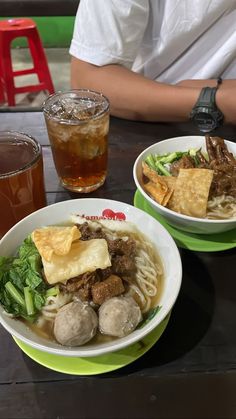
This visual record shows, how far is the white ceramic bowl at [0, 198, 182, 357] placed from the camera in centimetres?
78

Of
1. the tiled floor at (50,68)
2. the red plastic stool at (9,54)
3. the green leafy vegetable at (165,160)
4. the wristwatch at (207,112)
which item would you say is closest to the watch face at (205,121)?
the wristwatch at (207,112)

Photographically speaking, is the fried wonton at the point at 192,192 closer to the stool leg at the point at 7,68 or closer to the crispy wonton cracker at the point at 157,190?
the crispy wonton cracker at the point at 157,190

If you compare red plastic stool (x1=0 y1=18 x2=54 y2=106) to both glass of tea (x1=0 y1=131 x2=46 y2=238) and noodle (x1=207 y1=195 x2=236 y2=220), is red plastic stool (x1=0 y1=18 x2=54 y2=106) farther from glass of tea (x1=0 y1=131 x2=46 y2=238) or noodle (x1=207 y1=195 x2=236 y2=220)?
noodle (x1=207 y1=195 x2=236 y2=220)

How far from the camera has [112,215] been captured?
1118 millimetres

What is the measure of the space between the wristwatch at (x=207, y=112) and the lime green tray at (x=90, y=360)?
1014 mm

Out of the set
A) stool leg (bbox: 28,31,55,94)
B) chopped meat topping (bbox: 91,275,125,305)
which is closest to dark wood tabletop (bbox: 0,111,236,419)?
chopped meat topping (bbox: 91,275,125,305)

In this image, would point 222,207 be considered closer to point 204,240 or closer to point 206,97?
point 204,240

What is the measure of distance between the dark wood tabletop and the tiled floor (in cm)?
343

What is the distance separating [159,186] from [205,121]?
563 millimetres

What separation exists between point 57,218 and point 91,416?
512 millimetres

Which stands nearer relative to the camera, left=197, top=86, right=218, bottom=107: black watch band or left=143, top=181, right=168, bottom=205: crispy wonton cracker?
left=143, top=181, right=168, bottom=205: crispy wonton cracker

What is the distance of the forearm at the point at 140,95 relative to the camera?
1629 millimetres

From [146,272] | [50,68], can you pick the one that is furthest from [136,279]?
[50,68]

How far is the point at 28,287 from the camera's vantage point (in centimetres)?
93
